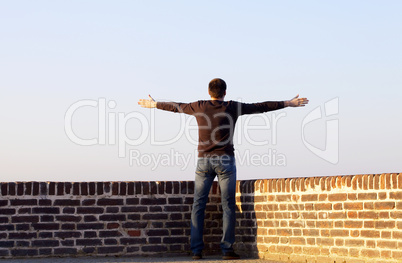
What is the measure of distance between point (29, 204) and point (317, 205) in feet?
10.9

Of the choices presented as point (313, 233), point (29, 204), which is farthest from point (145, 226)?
point (313, 233)

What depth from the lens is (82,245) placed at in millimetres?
8000

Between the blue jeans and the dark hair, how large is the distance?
0.69 metres

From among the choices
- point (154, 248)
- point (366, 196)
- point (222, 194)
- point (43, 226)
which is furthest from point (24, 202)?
point (366, 196)

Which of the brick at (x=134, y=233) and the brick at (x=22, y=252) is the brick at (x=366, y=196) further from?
the brick at (x=22, y=252)

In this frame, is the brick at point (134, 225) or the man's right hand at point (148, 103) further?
the brick at point (134, 225)

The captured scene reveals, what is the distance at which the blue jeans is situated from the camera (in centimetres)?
734

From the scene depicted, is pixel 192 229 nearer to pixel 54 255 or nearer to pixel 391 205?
pixel 54 255

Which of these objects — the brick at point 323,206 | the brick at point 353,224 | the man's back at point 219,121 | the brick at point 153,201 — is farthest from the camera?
the brick at point 153,201

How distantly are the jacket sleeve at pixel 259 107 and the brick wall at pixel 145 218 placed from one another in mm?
857

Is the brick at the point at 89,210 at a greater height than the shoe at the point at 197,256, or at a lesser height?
greater

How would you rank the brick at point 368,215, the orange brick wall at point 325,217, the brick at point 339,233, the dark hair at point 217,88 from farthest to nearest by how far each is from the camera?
the dark hair at point 217,88 < the brick at point 339,233 < the brick at point 368,215 < the orange brick wall at point 325,217

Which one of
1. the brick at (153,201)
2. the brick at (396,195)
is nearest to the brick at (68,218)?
the brick at (153,201)

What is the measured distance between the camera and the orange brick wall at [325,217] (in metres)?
6.63
